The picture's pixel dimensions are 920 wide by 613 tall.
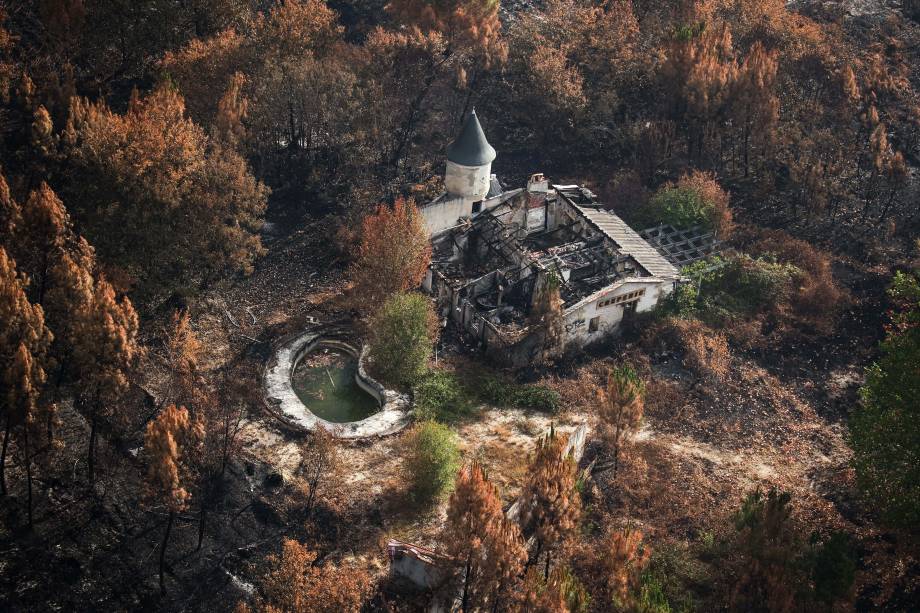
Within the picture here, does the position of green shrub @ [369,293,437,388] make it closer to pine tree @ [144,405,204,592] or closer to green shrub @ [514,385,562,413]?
green shrub @ [514,385,562,413]

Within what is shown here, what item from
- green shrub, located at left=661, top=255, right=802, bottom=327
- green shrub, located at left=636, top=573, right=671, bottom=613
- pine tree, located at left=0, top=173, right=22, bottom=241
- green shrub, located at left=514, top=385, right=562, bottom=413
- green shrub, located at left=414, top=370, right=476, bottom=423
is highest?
pine tree, located at left=0, top=173, right=22, bottom=241

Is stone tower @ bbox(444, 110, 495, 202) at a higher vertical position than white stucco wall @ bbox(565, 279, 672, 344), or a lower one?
higher

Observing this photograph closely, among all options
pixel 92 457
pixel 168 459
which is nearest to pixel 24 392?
pixel 92 457

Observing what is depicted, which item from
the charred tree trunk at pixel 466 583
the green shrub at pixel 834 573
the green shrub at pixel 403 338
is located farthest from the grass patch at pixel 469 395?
the green shrub at pixel 834 573

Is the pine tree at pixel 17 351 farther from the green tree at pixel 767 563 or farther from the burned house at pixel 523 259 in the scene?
the green tree at pixel 767 563

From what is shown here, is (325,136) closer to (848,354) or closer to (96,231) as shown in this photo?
(96,231)

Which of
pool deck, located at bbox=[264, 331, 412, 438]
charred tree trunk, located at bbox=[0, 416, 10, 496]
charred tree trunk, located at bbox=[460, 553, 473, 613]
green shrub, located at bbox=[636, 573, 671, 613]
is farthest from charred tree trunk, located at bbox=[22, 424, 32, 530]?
green shrub, located at bbox=[636, 573, 671, 613]
